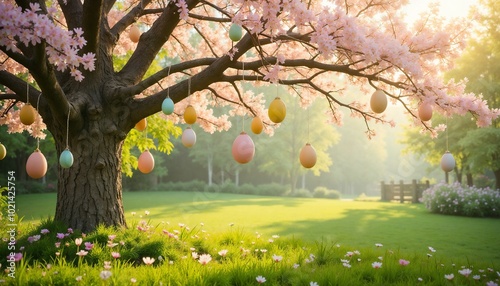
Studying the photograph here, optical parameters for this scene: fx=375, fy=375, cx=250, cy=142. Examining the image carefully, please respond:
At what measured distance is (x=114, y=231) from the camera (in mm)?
5270

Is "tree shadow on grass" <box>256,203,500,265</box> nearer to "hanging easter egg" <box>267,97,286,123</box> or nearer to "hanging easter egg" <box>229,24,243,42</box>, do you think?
"hanging easter egg" <box>267,97,286,123</box>

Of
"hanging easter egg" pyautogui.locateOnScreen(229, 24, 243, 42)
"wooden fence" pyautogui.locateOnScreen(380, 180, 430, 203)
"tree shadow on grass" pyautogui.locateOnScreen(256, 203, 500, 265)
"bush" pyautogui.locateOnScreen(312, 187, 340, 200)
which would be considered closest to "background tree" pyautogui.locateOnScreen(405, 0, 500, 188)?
"wooden fence" pyautogui.locateOnScreen(380, 180, 430, 203)

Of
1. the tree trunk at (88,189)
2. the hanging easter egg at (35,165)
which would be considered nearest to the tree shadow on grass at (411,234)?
the tree trunk at (88,189)

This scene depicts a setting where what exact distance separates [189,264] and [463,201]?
48.7ft

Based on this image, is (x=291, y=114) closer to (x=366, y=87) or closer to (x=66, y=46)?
(x=366, y=87)

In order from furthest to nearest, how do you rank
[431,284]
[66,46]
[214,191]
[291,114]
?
[291,114] < [214,191] < [431,284] < [66,46]

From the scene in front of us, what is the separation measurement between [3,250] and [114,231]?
1.32 meters

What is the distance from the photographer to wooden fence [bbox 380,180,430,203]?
24472mm

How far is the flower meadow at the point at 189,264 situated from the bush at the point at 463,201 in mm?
11357

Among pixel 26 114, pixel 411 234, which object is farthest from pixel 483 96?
pixel 26 114

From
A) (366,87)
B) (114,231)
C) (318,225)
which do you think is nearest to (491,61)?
(318,225)

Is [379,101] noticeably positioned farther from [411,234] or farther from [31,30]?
[411,234]

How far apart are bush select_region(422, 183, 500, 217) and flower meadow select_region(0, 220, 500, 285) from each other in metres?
11.4

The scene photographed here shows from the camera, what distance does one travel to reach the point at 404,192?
2548 cm
